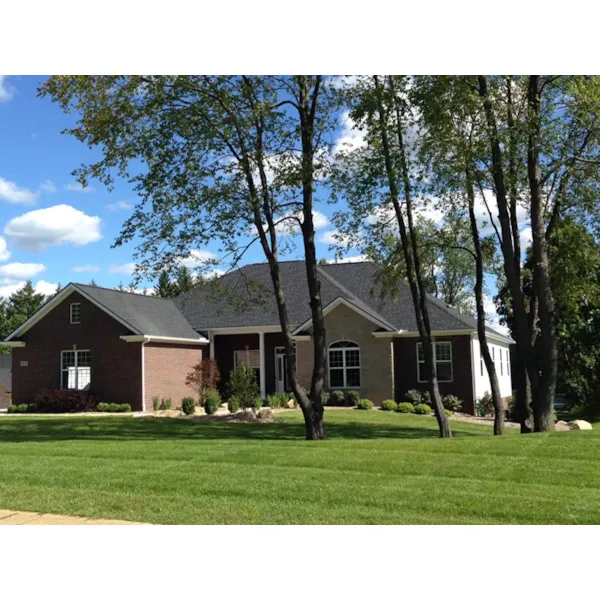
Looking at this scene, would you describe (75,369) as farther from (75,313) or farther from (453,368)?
(453,368)

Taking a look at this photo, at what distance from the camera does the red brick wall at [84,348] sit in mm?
25797

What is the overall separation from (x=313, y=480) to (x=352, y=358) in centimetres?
1907

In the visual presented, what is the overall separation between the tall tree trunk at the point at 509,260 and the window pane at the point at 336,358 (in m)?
10.5

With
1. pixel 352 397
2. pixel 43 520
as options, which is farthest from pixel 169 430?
pixel 352 397

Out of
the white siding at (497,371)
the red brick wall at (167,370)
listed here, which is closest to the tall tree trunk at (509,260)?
the white siding at (497,371)

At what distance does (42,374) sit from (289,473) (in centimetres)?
2096

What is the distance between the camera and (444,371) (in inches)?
1066

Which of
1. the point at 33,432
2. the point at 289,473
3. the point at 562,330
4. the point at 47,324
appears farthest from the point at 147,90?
the point at 562,330

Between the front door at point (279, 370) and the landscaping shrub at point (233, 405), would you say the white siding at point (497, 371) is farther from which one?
the landscaping shrub at point (233, 405)

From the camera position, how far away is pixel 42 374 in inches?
1073

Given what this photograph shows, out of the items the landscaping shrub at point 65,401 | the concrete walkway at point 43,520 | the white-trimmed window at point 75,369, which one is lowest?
the concrete walkway at point 43,520

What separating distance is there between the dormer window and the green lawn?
14192 mm

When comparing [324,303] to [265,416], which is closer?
[265,416]

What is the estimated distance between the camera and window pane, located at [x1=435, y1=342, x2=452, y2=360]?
27000 millimetres
